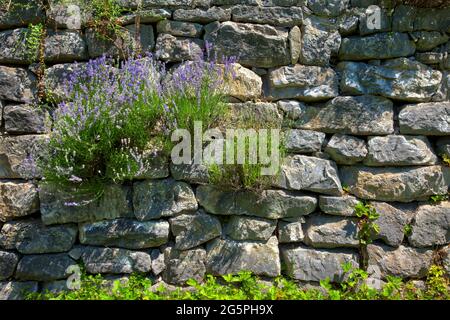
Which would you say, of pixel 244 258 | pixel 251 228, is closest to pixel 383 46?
pixel 251 228

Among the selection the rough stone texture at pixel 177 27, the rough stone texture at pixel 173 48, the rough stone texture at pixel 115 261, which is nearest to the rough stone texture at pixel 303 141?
the rough stone texture at pixel 173 48

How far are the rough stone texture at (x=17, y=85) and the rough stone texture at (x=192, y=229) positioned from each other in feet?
4.91

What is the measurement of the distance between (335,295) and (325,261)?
1.07 feet

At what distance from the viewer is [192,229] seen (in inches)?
126

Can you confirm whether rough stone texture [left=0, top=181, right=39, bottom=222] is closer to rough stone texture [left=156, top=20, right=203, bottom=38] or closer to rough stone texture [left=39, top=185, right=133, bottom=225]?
rough stone texture [left=39, top=185, right=133, bottom=225]

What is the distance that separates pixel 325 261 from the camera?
3.22 m

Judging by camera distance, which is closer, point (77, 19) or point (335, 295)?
point (335, 295)

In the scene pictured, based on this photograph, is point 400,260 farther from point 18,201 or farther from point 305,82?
point 18,201

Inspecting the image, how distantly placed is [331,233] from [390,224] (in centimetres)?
47

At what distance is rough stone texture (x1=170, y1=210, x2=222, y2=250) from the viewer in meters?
3.19

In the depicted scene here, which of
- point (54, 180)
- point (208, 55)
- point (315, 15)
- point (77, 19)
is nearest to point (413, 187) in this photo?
point (315, 15)

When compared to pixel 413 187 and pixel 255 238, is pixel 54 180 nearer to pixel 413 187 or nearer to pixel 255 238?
pixel 255 238
